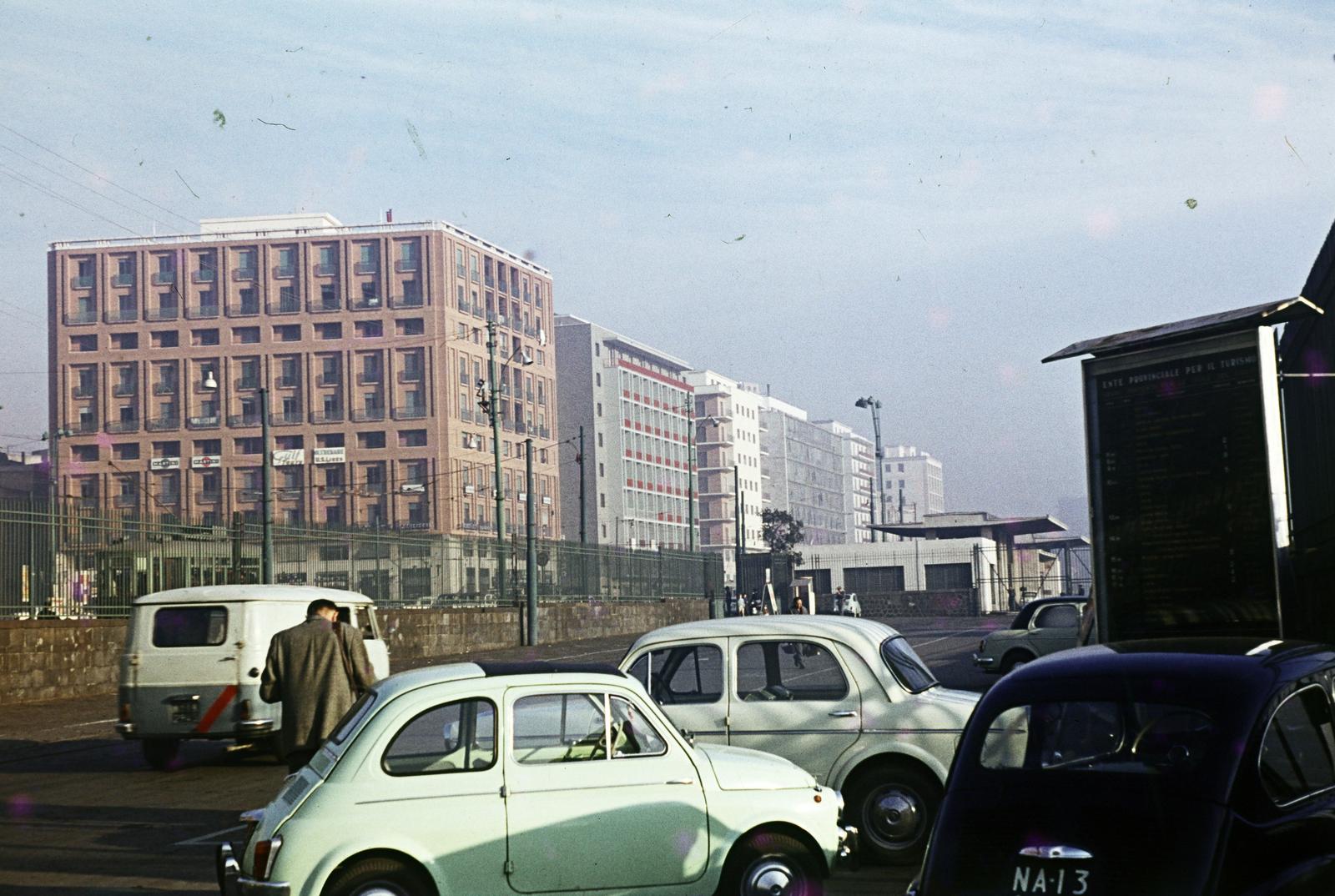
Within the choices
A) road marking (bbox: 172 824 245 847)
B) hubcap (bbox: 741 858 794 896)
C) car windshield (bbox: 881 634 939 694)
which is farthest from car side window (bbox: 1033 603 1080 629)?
hubcap (bbox: 741 858 794 896)

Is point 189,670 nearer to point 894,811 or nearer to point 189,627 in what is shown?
point 189,627

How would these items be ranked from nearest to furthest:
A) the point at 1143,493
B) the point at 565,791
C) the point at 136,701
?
the point at 565,791 → the point at 1143,493 → the point at 136,701

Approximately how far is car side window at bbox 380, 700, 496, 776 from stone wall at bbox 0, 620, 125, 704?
18692mm

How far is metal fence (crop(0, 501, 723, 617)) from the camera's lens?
988 inches

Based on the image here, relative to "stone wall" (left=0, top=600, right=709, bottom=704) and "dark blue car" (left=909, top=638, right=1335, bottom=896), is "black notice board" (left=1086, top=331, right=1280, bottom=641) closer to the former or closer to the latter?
"dark blue car" (left=909, top=638, right=1335, bottom=896)

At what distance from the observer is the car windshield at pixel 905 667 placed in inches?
379

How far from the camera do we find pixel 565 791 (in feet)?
23.1

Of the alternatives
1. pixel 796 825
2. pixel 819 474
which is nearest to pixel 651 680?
pixel 796 825

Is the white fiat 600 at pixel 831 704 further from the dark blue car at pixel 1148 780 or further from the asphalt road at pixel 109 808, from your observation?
the dark blue car at pixel 1148 780

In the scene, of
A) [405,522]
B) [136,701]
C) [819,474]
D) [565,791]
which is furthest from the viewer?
[819,474]

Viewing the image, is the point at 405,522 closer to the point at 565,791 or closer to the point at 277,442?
the point at 277,442

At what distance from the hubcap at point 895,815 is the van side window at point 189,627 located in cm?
917

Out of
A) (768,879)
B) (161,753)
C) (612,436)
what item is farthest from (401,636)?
(612,436)

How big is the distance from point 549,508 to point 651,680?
359ft
